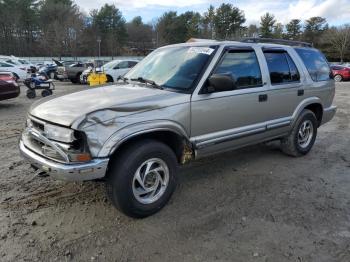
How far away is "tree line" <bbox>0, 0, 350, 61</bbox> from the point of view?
6912 centimetres

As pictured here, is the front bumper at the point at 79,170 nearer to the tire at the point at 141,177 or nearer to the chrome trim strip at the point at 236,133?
the tire at the point at 141,177

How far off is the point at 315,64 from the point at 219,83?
2960 millimetres

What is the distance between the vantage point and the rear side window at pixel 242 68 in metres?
4.55

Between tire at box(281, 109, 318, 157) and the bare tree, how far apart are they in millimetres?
69506

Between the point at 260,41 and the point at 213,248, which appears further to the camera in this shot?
the point at 260,41

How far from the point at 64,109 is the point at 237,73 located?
2.35m

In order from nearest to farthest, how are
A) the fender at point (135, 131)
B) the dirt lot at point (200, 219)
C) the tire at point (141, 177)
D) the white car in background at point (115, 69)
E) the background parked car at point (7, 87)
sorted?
the dirt lot at point (200, 219) < the fender at point (135, 131) < the tire at point (141, 177) < the background parked car at point (7, 87) < the white car in background at point (115, 69)

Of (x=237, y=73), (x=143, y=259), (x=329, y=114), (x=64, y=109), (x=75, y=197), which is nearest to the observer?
(x=143, y=259)

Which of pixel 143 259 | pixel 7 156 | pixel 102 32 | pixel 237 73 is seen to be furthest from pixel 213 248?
pixel 102 32

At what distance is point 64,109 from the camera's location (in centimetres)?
365

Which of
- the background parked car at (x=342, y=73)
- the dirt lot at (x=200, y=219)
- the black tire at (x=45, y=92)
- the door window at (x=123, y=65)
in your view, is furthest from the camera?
the background parked car at (x=342, y=73)

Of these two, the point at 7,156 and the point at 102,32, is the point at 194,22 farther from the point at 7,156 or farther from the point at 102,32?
the point at 7,156

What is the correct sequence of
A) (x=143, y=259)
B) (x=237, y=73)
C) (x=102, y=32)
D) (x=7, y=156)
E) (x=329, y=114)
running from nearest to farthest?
1. (x=143, y=259)
2. (x=237, y=73)
3. (x=7, y=156)
4. (x=329, y=114)
5. (x=102, y=32)

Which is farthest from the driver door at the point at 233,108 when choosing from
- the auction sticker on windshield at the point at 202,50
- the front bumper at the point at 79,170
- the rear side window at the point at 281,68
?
the front bumper at the point at 79,170
